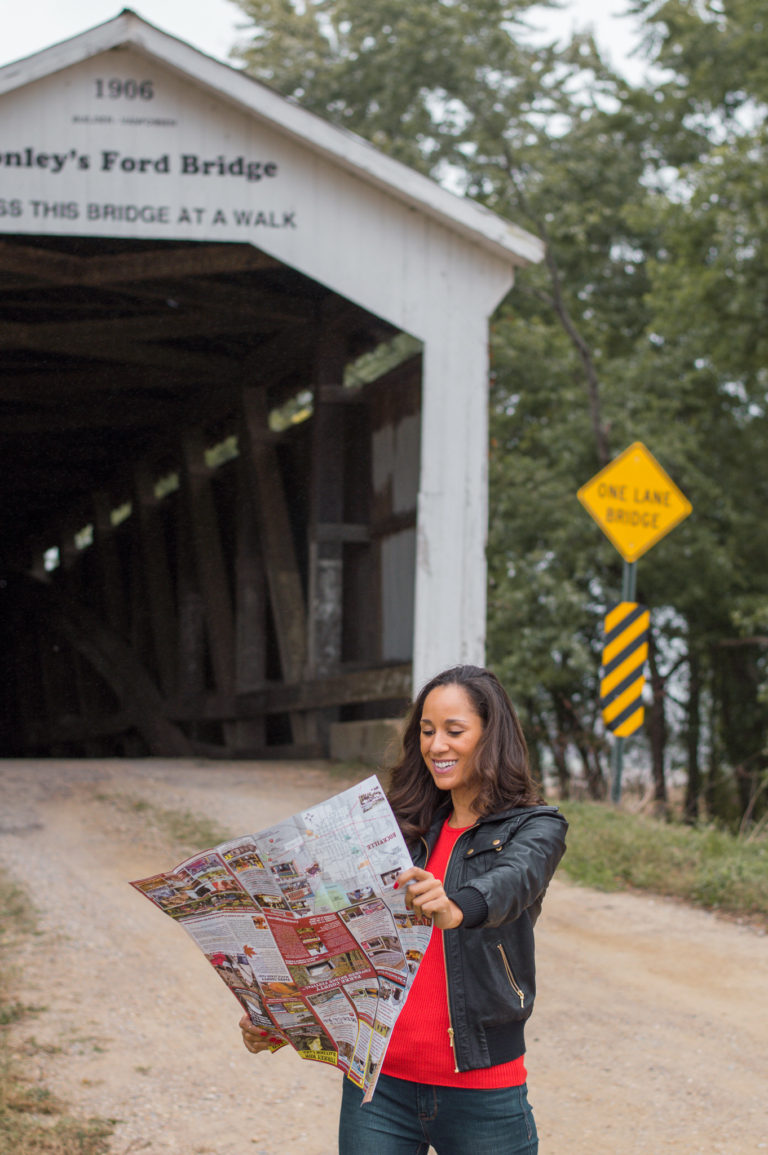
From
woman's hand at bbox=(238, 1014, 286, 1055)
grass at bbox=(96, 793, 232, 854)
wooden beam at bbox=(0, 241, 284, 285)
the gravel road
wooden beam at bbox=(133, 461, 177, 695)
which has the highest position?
wooden beam at bbox=(0, 241, 284, 285)

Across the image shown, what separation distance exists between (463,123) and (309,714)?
38.8 ft

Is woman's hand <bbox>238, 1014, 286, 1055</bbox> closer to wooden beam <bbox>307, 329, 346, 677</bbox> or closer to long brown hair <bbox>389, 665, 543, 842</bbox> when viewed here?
long brown hair <bbox>389, 665, 543, 842</bbox>

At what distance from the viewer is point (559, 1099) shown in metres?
3.98

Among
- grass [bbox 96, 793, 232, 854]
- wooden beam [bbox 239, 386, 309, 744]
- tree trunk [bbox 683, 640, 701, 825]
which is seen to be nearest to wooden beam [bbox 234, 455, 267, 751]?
wooden beam [bbox 239, 386, 309, 744]

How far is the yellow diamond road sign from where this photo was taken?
943 centimetres

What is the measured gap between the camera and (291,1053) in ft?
14.8

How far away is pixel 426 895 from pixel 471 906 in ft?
0.38

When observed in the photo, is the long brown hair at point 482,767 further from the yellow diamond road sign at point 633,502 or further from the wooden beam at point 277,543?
the wooden beam at point 277,543

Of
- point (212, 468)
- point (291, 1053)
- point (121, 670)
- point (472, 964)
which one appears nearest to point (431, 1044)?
point (472, 964)

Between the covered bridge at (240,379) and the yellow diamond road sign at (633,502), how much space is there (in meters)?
0.97

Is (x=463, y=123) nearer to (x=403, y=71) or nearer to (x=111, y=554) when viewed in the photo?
(x=403, y=71)

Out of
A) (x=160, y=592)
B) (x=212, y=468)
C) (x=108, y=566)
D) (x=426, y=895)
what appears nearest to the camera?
(x=426, y=895)

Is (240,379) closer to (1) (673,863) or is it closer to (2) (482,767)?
(1) (673,863)

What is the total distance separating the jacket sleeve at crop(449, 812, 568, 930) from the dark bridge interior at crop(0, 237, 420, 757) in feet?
24.9
